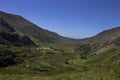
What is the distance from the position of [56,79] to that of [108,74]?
811 centimetres

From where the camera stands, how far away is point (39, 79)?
3075 cm

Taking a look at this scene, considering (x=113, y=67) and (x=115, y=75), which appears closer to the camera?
(x=115, y=75)

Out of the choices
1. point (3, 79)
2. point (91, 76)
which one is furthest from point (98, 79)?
point (3, 79)

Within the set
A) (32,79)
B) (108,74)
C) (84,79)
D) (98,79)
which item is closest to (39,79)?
(32,79)

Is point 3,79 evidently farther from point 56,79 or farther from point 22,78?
point 56,79

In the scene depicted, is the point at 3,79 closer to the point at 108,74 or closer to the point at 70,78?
the point at 70,78

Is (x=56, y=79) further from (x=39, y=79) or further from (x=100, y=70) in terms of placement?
(x=100, y=70)

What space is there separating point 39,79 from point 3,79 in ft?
16.5

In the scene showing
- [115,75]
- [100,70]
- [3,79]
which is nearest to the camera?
[3,79]

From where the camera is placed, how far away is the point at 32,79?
101 feet

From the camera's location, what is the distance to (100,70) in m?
35.2

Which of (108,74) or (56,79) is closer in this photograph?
(56,79)

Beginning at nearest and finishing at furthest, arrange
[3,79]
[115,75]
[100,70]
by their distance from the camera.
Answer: [3,79]
[115,75]
[100,70]

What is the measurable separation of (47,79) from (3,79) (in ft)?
20.2
